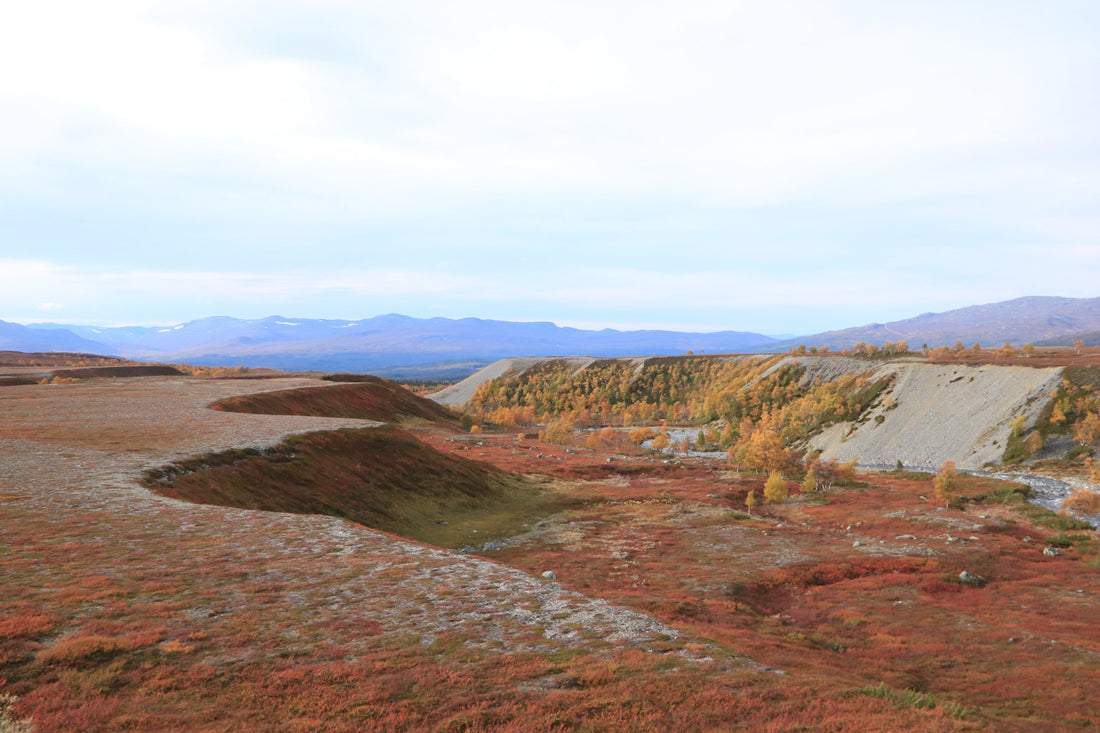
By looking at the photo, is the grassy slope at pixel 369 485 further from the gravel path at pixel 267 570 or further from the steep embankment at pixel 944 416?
the steep embankment at pixel 944 416

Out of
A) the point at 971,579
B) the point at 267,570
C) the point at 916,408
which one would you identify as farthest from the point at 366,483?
the point at 916,408

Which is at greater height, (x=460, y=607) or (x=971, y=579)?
(x=460, y=607)

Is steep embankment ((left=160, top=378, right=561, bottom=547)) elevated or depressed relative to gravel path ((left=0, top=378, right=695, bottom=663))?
depressed

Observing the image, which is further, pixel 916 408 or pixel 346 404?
pixel 916 408

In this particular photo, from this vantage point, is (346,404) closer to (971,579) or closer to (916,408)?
(971,579)

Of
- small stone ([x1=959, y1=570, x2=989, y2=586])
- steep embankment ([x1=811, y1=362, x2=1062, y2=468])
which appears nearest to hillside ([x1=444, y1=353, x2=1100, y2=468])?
steep embankment ([x1=811, y1=362, x2=1062, y2=468])

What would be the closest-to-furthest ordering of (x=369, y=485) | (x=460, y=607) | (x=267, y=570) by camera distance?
(x=460, y=607) < (x=267, y=570) < (x=369, y=485)

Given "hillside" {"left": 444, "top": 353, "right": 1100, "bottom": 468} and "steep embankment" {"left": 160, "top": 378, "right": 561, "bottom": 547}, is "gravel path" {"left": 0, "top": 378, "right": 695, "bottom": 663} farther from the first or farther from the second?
"hillside" {"left": 444, "top": 353, "right": 1100, "bottom": 468}

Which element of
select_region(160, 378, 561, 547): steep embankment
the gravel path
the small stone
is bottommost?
the small stone

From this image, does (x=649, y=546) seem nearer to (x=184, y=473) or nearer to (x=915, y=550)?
(x=915, y=550)

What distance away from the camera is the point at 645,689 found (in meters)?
14.1

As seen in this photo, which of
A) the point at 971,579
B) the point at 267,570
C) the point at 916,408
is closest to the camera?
the point at 267,570

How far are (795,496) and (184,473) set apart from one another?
78519mm

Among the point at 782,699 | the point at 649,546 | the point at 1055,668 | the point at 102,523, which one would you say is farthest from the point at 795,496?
the point at 102,523
